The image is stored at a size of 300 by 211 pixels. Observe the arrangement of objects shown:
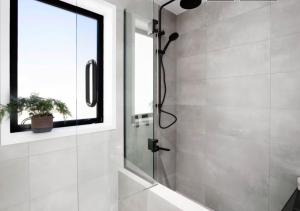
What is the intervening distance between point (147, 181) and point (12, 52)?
4.17 feet

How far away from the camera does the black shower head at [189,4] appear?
5.20 feet

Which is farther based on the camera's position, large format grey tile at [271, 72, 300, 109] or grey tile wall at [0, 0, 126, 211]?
large format grey tile at [271, 72, 300, 109]

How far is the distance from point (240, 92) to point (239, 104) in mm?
102

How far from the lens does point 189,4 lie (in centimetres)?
162

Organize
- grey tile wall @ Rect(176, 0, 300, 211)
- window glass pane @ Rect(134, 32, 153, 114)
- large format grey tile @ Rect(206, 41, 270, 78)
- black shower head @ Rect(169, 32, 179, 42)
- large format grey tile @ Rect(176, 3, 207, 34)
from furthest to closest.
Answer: black shower head @ Rect(169, 32, 179, 42) → large format grey tile @ Rect(176, 3, 207, 34) → window glass pane @ Rect(134, 32, 153, 114) → large format grey tile @ Rect(206, 41, 270, 78) → grey tile wall @ Rect(176, 0, 300, 211)

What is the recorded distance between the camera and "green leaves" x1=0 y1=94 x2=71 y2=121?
100 cm

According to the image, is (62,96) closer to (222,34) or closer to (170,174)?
(170,174)

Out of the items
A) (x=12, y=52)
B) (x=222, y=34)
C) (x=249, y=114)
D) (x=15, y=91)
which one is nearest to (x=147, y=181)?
(x=249, y=114)

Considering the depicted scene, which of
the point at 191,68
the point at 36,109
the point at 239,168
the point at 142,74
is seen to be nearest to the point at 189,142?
the point at 239,168

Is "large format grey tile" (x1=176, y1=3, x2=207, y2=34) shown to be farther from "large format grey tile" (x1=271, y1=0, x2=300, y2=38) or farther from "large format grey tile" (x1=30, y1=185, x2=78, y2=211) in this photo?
"large format grey tile" (x1=30, y1=185, x2=78, y2=211)

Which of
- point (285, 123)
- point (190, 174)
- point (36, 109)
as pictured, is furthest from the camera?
point (190, 174)

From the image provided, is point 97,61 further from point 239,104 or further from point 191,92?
point 239,104

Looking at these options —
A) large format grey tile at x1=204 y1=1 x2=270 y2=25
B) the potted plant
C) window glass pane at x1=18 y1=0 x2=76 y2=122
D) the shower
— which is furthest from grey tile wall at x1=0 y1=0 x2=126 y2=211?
large format grey tile at x1=204 y1=1 x2=270 y2=25

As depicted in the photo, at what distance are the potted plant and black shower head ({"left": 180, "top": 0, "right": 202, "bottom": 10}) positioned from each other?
4.83 ft
